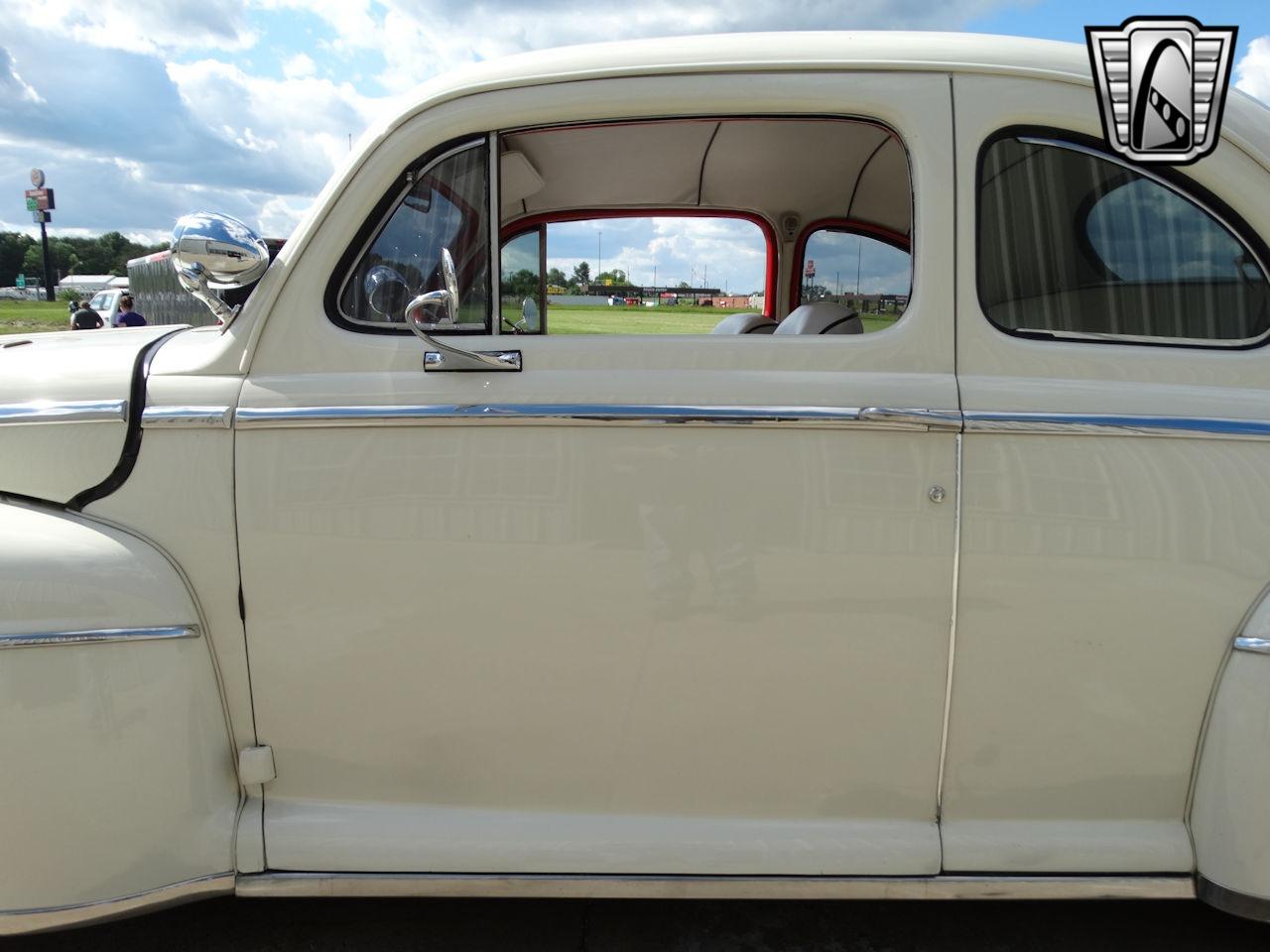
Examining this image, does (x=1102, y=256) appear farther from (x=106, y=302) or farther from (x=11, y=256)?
(x=11, y=256)

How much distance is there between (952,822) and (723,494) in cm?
85

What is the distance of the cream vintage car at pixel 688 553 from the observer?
5.47 feet

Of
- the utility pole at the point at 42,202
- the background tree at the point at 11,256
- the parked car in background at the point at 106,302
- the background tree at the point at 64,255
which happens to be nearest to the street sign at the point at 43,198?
the utility pole at the point at 42,202

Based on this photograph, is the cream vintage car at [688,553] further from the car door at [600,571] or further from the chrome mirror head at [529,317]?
the chrome mirror head at [529,317]

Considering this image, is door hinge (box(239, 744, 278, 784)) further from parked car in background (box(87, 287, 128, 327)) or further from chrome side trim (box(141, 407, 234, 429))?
parked car in background (box(87, 287, 128, 327))

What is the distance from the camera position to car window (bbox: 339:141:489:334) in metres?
1.84

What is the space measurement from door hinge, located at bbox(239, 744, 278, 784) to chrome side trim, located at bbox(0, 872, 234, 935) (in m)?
0.19

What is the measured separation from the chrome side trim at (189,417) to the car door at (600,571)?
61 mm

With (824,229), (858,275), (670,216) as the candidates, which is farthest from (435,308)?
(824,229)

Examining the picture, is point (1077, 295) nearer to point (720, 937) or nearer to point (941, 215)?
point (941, 215)

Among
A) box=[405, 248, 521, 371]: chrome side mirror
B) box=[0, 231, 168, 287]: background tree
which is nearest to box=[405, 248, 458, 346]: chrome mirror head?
box=[405, 248, 521, 371]: chrome side mirror

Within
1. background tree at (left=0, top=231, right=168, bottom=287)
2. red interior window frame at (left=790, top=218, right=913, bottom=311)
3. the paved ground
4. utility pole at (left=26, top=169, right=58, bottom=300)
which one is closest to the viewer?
the paved ground

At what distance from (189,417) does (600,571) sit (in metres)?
0.89

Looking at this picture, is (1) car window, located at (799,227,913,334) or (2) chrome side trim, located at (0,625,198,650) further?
(1) car window, located at (799,227,913,334)
